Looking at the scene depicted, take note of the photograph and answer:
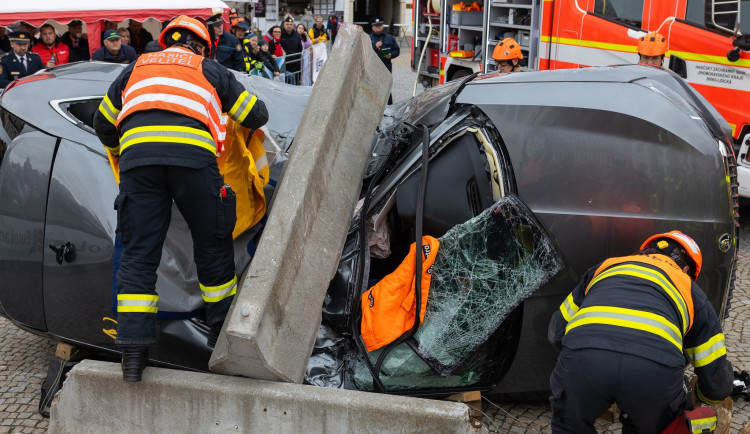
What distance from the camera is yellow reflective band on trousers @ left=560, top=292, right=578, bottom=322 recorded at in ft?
10.0

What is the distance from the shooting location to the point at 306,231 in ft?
11.0

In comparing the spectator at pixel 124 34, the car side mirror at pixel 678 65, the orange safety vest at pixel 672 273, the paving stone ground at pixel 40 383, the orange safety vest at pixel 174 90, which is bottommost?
the paving stone ground at pixel 40 383

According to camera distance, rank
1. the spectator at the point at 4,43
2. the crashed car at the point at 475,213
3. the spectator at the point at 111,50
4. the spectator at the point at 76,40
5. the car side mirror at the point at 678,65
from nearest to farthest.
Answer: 1. the crashed car at the point at 475,213
2. the car side mirror at the point at 678,65
3. the spectator at the point at 111,50
4. the spectator at the point at 76,40
5. the spectator at the point at 4,43

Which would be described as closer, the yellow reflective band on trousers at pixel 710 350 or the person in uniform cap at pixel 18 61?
the yellow reflective band on trousers at pixel 710 350

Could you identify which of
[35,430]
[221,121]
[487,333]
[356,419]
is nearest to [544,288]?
[487,333]

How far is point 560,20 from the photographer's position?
838cm

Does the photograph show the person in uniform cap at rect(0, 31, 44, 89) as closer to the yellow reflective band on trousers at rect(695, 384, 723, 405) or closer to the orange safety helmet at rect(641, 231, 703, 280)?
the orange safety helmet at rect(641, 231, 703, 280)

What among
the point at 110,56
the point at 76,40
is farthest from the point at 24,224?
the point at 76,40

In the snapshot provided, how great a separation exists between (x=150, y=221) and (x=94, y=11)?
26.8ft

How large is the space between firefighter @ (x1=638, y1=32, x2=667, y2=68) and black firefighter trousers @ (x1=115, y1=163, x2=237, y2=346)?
14.7ft

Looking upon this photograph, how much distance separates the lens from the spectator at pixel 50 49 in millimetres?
10016

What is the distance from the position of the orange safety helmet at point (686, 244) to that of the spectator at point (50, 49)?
889 cm

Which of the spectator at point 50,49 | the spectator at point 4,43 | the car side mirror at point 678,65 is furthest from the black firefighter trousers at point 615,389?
the spectator at point 4,43

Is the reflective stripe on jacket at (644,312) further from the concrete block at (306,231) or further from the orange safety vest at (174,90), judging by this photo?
the orange safety vest at (174,90)
